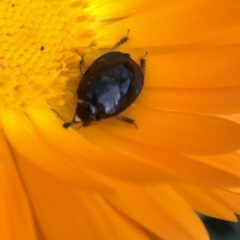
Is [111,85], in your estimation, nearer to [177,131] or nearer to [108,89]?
[108,89]

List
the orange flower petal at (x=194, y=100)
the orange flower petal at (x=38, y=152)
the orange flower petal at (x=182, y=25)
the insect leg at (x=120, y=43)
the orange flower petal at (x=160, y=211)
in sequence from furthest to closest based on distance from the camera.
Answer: the insect leg at (x=120, y=43) < the orange flower petal at (x=182, y=25) < the orange flower petal at (x=194, y=100) < the orange flower petal at (x=160, y=211) < the orange flower petal at (x=38, y=152)

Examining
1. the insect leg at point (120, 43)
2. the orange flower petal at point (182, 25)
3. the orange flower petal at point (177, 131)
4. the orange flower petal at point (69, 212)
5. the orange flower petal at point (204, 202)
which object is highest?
the orange flower petal at point (182, 25)

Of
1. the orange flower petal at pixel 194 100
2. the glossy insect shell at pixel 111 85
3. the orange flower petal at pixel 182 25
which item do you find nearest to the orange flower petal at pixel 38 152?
the glossy insect shell at pixel 111 85

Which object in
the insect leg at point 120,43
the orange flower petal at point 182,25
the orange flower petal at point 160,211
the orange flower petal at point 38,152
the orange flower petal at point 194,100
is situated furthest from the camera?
the insect leg at point 120,43

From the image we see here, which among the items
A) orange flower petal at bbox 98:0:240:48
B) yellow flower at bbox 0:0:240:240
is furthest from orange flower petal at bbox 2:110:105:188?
orange flower petal at bbox 98:0:240:48

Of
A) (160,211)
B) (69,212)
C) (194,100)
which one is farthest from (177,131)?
(69,212)

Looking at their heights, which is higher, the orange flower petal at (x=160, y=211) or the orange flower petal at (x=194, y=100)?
the orange flower petal at (x=194, y=100)

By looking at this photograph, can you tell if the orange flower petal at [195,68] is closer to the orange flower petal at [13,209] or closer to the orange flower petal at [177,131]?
the orange flower petal at [177,131]

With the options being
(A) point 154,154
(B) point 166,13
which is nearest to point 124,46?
(B) point 166,13
